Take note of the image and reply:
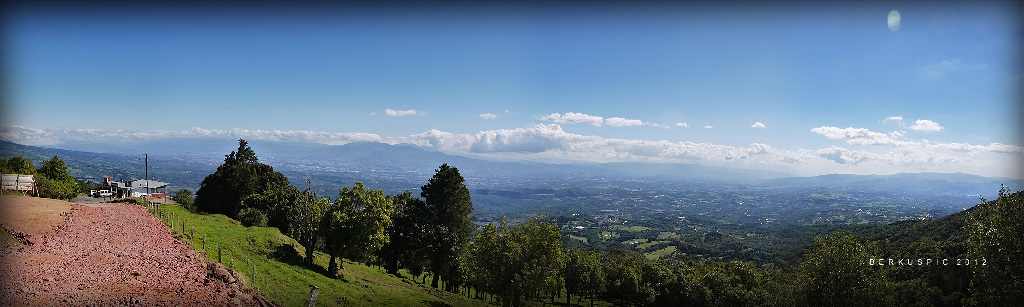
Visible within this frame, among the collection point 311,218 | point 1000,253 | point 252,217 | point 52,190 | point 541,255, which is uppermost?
point 1000,253

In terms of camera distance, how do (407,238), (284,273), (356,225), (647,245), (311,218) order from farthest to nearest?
(647,245), (407,238), (311,218), (356,225), (284,273)

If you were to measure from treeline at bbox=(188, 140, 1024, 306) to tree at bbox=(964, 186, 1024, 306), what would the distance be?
0.04 m

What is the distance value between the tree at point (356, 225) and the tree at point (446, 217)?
8.58 meters

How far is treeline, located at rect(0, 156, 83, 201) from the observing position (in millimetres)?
32750

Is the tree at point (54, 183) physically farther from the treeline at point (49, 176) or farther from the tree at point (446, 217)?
the tree at point (446, 217)

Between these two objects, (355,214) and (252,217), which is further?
(252,217)

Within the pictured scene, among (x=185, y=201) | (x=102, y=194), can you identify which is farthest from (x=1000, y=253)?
(x=185, y=201)

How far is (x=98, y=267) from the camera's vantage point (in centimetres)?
1451

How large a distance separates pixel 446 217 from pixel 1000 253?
107ft

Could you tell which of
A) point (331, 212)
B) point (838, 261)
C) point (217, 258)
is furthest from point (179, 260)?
point (838, 261)

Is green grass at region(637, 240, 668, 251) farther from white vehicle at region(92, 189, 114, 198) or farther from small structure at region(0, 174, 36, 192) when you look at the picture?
small structure at region(0, 174, 36, 192)

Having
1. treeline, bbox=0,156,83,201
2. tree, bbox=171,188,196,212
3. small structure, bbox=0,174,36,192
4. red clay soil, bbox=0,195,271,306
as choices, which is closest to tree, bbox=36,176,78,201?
treeline, bbox=0,156,83,201

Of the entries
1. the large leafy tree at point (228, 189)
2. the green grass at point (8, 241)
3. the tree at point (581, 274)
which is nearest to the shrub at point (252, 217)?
the large leafy tree at point (228, 189)

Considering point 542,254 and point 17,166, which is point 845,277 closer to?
point 542,254
